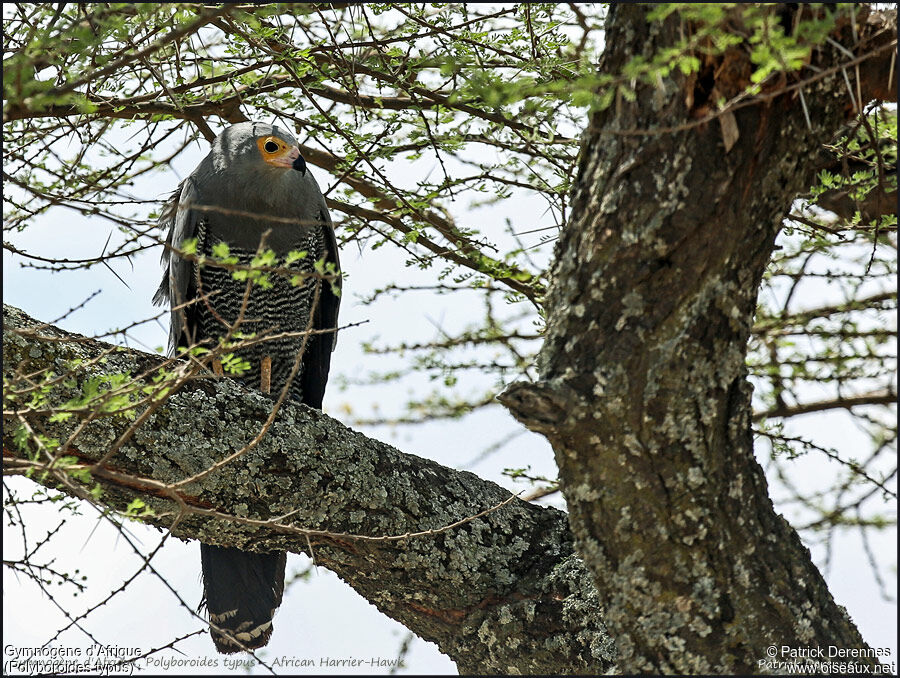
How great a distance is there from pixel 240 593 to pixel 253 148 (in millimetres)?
2037

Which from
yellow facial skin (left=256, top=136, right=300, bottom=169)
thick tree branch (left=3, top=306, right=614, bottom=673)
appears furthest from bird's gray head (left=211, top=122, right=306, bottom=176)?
thick tree branch (left=3, top=306, right=614, bottom=673)

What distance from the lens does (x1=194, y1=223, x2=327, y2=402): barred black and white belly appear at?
4039 mm

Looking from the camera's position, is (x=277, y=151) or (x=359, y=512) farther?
(x=277, y=151)

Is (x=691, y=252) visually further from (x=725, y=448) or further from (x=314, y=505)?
(x=314, y=505)

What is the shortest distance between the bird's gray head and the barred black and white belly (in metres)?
0.33

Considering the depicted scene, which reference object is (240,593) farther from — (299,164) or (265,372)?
(299,164)

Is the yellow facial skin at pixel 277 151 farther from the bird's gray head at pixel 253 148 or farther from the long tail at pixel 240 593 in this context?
the long tail at pixel 240 593

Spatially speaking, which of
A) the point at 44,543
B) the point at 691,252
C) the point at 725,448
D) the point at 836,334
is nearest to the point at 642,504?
the point at 725,448

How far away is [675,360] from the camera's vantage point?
1.95m

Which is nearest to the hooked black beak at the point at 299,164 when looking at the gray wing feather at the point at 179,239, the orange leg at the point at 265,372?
the gray wing feather at the point at 179,239

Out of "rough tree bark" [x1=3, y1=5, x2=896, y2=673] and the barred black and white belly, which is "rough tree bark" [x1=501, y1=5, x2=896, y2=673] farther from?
the barred black and white belly

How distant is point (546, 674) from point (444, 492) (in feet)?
2.06

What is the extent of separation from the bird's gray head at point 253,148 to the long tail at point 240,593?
174 cm

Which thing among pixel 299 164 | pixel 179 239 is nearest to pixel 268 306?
pixel 179 239
